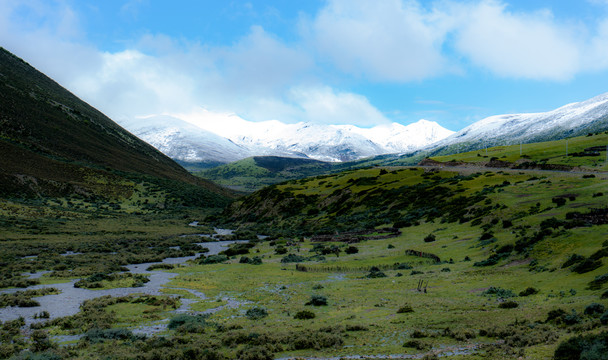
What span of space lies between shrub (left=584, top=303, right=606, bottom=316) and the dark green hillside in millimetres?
121187

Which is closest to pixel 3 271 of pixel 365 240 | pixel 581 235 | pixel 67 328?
pixel 67 328

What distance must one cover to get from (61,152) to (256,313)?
14408cm

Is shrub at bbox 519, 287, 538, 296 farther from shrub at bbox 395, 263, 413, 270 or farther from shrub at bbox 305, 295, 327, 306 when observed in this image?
shrub at bbox 395, 263, 413, 270

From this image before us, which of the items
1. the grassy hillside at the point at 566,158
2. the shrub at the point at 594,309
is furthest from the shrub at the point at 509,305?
the grassy hillside at the point at 566,158

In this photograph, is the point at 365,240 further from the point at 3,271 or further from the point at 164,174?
the point at 164,174

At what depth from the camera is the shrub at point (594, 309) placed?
53.6 ft

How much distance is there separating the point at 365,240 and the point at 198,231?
1827 inches

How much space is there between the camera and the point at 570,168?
78.6m

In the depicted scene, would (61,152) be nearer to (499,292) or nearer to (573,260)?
(499,292)

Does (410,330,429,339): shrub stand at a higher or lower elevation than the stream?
higher

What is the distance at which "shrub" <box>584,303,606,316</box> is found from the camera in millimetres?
16328

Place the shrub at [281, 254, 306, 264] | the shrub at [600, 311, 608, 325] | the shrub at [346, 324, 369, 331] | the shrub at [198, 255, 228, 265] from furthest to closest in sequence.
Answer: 1. the shrub at [198, 255, 228, 265]
2. the shrub at [281, 254, 306, 264]
3. the shrub at [346, 324, 369, 331]
4. the shrub at [600, 311, 608, 325]

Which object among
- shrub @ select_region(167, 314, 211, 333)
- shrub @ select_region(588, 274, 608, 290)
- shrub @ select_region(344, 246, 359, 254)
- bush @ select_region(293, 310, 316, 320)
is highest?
shrub @ select_region(588, 274, 608, 290)

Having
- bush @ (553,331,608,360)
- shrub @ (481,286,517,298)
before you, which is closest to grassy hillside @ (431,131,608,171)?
shrub @ (481,286,517,298)
